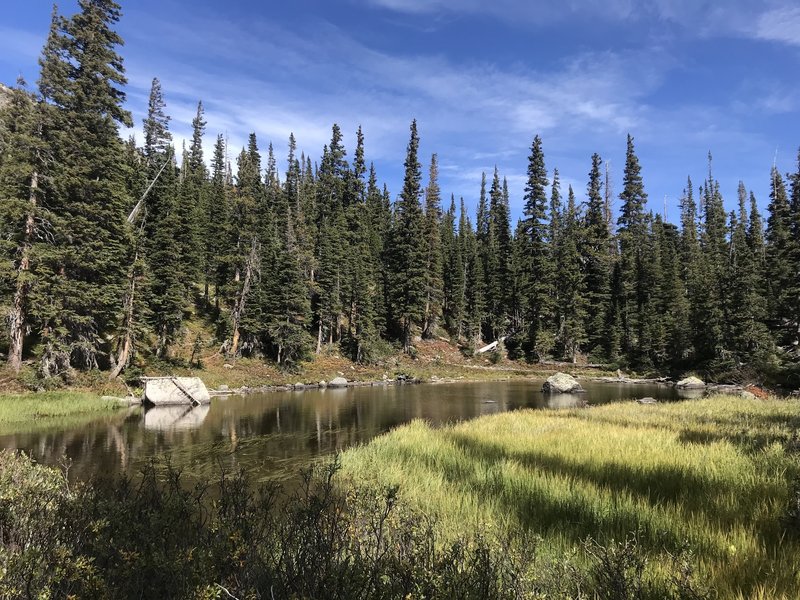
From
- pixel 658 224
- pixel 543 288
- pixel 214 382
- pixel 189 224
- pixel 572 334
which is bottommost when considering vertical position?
pixel 214 382

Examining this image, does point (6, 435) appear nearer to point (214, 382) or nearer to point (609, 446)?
point (214, 382)

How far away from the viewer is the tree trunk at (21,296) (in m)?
26.2

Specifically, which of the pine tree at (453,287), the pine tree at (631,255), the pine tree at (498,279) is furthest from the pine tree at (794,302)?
the pine tree at (453,287)

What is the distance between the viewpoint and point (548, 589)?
14.8 ft

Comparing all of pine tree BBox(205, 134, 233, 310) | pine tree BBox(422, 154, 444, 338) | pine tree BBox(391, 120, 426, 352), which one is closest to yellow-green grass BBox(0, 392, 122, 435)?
pine tree BBox(205, 134, 233, 310)

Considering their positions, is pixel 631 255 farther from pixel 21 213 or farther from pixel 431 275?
pixel 21 213

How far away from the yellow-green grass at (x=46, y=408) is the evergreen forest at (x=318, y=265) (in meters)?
3.15

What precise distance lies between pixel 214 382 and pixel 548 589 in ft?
125

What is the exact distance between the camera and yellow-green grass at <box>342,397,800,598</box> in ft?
18.7

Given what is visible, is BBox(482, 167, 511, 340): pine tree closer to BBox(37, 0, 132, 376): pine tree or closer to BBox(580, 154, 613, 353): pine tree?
BBox(580, 154, 613, 353): pine tree

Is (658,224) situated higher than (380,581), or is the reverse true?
(658,224)

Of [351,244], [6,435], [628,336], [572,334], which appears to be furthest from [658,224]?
[6,435]

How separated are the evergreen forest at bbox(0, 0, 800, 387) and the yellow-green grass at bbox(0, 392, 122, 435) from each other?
315 centimetres

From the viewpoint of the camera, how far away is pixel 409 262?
6288 cm
